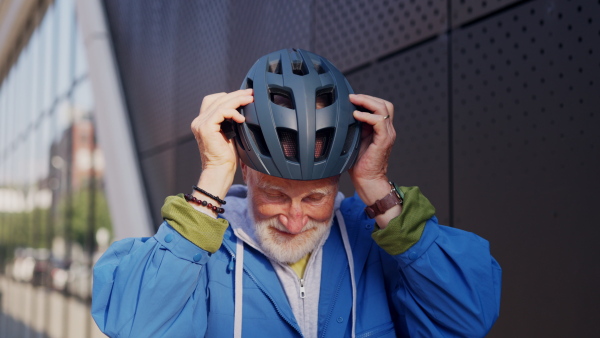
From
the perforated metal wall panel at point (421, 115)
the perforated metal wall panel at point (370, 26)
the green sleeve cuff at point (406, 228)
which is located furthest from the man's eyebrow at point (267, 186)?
the perforated metal wall panel at point (370, 26)

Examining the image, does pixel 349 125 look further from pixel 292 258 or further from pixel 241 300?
pixel 241 300

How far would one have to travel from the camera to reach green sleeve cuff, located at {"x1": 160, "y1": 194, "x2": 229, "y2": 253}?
1.65 metres

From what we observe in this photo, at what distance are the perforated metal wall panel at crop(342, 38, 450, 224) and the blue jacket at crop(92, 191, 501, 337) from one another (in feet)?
3.87

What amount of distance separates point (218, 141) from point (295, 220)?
1.10 ft

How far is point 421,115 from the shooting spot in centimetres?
307

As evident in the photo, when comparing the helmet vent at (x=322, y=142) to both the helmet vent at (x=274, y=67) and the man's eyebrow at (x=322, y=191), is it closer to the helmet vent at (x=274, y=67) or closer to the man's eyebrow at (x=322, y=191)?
the man's eyebrow at (x=322, y=191)

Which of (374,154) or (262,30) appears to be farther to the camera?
(262,30)

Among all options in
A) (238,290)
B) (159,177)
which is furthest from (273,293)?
(159,177)

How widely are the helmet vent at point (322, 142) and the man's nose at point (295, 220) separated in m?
0.17

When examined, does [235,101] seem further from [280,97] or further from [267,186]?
[267,186]

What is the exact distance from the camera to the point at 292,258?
1.81 metres

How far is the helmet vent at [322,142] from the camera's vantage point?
1.76 meters

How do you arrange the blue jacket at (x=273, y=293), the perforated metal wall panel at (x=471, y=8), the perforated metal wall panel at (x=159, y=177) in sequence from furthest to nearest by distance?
the perforated metal wall panel at (x=159, y=177) < the perforated metal wall panel at (x=471, y=8) < the blue jacket at (x=273, y=293)

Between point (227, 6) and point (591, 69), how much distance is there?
3.80 metres
